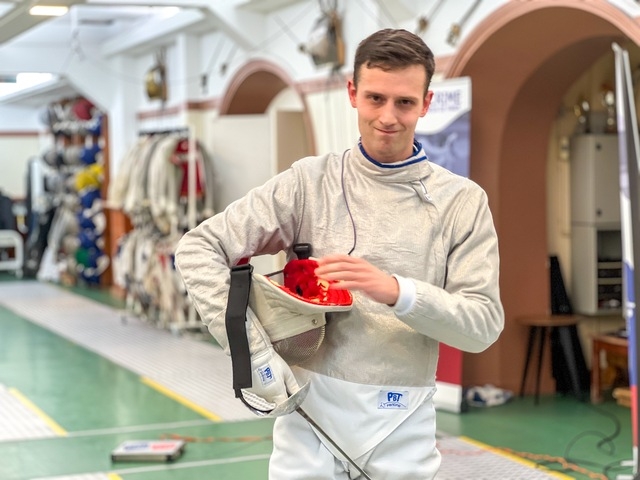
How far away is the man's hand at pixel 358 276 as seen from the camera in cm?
192

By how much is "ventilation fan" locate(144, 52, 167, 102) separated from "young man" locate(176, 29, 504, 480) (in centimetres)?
988

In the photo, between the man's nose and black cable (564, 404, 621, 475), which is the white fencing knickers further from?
black cable (564, 404, 621, 475)

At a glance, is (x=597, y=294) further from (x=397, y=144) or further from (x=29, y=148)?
(x=29, y=148)

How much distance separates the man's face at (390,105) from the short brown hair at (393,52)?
0.01 metres

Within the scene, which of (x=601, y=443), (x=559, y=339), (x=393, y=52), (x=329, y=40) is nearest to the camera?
(x=393, y=52)

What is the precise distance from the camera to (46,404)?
693 cm

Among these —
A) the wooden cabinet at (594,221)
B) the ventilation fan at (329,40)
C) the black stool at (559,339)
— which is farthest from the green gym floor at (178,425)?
the ventilation fan at (329,40)

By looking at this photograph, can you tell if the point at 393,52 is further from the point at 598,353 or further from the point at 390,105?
the point at 598,353

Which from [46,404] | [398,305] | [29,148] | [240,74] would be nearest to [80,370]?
[46,404]

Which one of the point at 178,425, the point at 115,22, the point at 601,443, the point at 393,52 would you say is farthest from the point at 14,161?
the point at 393,52

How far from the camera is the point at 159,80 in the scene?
39.0 feet

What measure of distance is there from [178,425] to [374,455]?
14.0 ft

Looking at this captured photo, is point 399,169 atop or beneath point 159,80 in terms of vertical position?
beneath

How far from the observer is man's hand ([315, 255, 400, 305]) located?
192 centimetres
